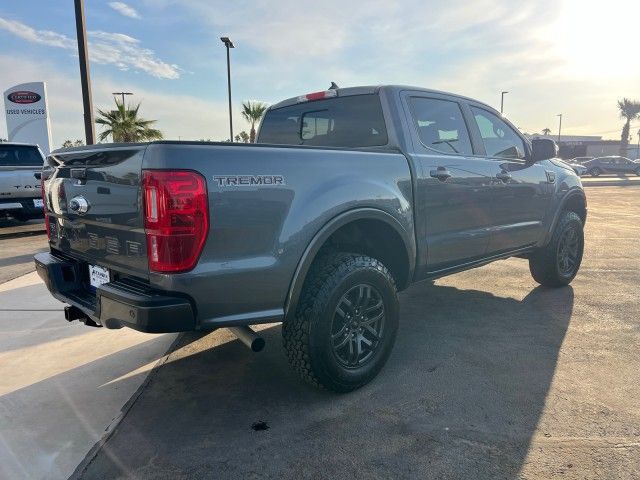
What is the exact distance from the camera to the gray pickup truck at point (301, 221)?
2.28m

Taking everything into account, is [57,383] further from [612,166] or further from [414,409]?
[612,166]

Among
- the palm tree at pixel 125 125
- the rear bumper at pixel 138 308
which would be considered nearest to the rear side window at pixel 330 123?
the rear bumper at pixel 138 308

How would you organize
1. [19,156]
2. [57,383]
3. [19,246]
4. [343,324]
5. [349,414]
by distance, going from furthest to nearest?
[19,156], [19,246], [57,383], [343,324], [349,414]

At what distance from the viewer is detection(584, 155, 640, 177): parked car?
113 ft

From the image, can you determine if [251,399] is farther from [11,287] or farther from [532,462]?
[11,287]

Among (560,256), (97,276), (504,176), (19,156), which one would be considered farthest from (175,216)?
(19,156)

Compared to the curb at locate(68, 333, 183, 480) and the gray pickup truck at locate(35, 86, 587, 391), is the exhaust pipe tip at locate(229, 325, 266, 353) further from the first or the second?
the curb at locate(68, 333, 183, 480)

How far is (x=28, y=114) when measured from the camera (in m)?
20.5

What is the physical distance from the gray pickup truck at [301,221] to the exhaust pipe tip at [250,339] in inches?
0.4

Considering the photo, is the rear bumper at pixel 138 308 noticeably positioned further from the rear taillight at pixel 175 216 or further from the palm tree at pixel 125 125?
the palm tree at pixel 125 125

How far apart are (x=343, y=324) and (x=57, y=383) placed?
1.95 meters

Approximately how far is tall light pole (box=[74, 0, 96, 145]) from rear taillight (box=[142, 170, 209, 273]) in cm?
730

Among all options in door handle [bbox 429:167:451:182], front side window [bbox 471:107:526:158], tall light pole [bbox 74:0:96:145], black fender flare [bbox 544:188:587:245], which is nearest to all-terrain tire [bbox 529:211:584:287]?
black fender flare [bbox 544:188:587:245]

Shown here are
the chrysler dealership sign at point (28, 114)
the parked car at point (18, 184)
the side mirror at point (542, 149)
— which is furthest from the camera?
the chrysler dealership sign at point (28, 114)
